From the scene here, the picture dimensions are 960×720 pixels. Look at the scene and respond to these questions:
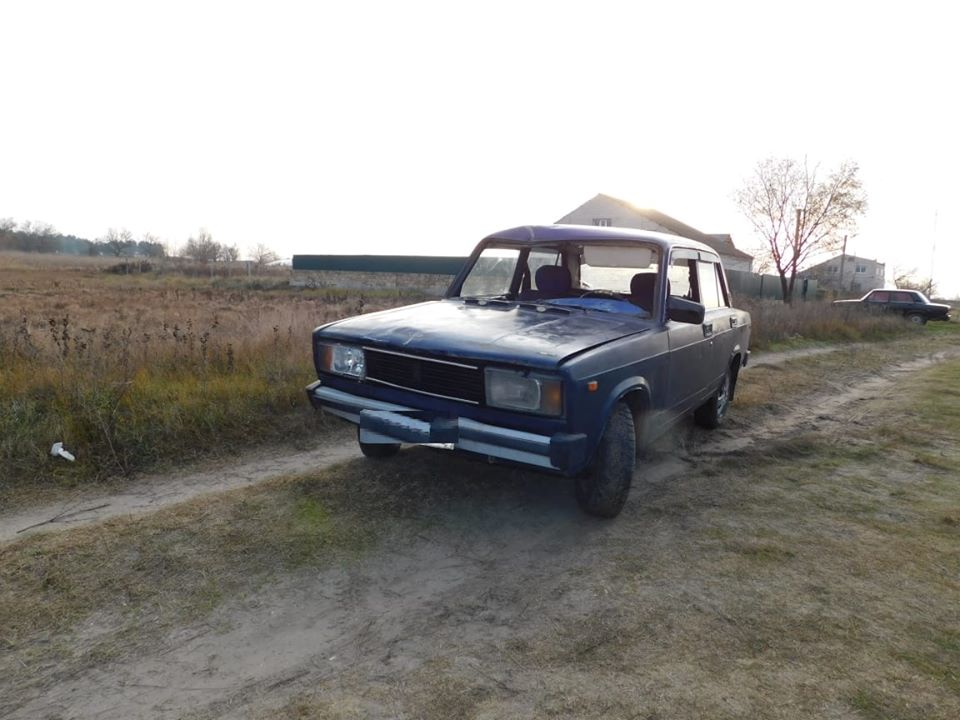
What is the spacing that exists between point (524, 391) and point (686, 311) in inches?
61.4

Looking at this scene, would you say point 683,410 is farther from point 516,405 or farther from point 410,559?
point 410,559

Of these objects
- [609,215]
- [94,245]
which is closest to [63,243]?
[94,245]

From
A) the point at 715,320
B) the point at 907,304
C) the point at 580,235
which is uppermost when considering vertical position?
the point at 580,235

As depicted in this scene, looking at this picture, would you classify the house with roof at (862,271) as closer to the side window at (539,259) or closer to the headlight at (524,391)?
the side window at (539,259)

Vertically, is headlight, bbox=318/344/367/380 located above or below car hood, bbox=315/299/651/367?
Result: below

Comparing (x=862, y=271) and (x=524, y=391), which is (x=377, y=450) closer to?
(x=524, y=391)

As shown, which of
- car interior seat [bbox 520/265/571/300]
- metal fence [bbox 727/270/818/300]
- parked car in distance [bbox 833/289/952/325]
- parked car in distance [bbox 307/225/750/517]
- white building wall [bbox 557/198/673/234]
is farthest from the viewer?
white building wall [bbox 557/198/673/234]

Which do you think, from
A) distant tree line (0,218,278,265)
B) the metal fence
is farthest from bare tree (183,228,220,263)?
the metal fence

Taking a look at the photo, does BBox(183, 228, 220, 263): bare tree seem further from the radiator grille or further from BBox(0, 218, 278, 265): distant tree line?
the radiator grille

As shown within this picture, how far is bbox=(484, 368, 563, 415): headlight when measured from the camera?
3.22m

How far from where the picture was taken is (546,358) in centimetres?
322

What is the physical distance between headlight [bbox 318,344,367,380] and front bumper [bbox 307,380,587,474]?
0.20 meters

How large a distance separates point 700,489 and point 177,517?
343cm

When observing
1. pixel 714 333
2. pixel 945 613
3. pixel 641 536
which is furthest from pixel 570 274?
pixel 945 613
